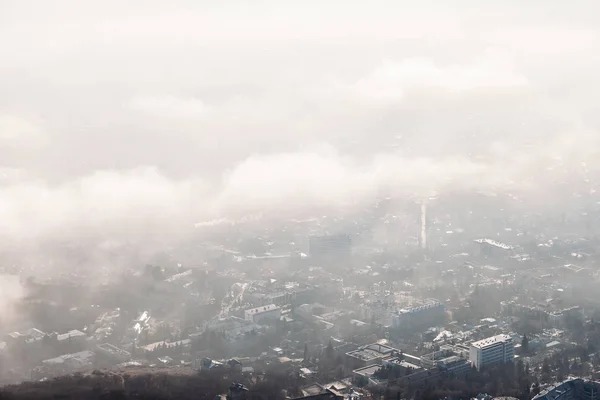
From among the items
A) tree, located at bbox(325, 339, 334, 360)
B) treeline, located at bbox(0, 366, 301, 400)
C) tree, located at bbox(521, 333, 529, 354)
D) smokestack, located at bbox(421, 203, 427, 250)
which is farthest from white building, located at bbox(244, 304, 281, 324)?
smokestack, located at bbox(421, 203, 427, 250)

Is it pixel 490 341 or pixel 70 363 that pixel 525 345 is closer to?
pixel 490 341

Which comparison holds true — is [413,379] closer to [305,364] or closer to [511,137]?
[305,364]

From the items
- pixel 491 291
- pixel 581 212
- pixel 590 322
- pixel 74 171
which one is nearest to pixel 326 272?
pixel 491 291

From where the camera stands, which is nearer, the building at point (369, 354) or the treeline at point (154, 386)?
the treeline at point (154, 386)

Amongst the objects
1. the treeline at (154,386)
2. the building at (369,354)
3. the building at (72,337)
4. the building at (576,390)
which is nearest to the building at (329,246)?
the building at (369,354)

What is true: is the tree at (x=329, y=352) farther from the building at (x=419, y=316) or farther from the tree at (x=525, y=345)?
the tree at (x=525, y=345)
